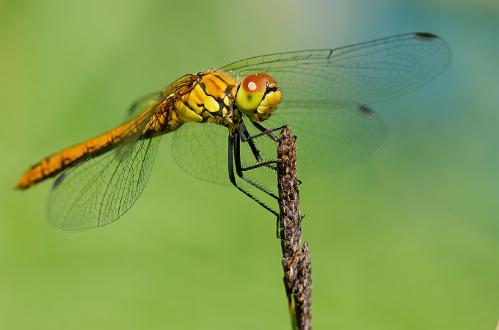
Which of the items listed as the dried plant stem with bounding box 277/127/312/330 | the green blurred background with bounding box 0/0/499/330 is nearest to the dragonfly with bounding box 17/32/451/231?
the green blurred background with bounding box 0/0/499/330

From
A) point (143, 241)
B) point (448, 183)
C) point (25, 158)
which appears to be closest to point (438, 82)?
point (448, 183)

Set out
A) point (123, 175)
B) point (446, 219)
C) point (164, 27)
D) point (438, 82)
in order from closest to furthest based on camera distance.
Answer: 1. point (123, 175)
2. point (446, 219)
3. point (438, 82)
4. point (164, 27)

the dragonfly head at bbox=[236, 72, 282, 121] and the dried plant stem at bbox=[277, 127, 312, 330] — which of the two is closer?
the dried plant stem at bbox=[277, 127, 312, 330]

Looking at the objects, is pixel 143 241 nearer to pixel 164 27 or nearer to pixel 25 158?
pixel 25 158

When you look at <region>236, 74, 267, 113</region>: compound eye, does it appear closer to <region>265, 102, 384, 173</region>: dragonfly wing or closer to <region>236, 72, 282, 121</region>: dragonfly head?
<region>236, 72, 282, 121</region>: dragonfly head

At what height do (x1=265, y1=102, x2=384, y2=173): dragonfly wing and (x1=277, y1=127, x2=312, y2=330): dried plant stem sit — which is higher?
(x1=265, y1=102, x2=384, y2=173): dragonfly wing

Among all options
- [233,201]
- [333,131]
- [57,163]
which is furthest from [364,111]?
[57,163]

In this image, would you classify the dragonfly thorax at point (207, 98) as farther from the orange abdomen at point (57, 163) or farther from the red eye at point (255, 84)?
the orange abdomen at point (57, 163)
